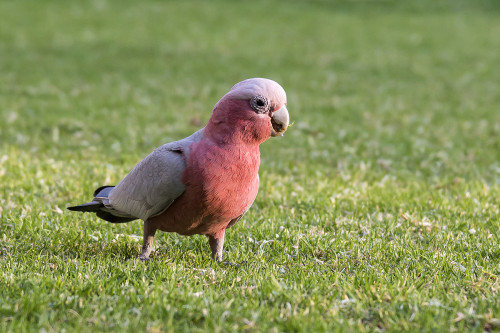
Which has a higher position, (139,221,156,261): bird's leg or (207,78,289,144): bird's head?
(207,78,289,144): bird's head

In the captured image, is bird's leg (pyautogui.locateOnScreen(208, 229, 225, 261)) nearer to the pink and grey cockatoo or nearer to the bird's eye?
the pink and grey cockatoo

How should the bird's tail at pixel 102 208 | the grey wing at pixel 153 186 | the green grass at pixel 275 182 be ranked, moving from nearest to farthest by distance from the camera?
the green grass at pixel 275 182 → the grey wing at pixel 153 186 → the bird's tail at pixel 102 208

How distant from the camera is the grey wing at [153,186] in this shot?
389 centimetres

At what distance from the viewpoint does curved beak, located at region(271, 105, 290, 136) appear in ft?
12.6

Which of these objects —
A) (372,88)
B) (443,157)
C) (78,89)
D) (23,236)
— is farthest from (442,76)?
(23,236)

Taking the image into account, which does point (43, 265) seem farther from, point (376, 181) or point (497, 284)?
point (376, 181)

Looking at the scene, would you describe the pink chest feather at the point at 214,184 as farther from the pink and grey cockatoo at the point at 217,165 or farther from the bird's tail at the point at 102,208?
the bird's tail at the point at 102,208

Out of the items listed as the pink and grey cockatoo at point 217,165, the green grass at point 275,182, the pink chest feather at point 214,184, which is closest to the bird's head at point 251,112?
the pink and grey cockatoo at point 217,165

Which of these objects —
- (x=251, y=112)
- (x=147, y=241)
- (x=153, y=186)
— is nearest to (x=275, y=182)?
(x=147, y=241)

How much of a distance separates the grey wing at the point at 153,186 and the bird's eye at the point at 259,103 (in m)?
0.57

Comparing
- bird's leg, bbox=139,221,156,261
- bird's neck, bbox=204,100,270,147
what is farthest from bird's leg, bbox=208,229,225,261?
bird's neck, bbox=204,100,270,147

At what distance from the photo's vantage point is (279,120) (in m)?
3.85

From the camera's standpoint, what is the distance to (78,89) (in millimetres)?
12164

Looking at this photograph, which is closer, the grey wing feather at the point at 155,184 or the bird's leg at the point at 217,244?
the grey wing feather at the point at 155,184
